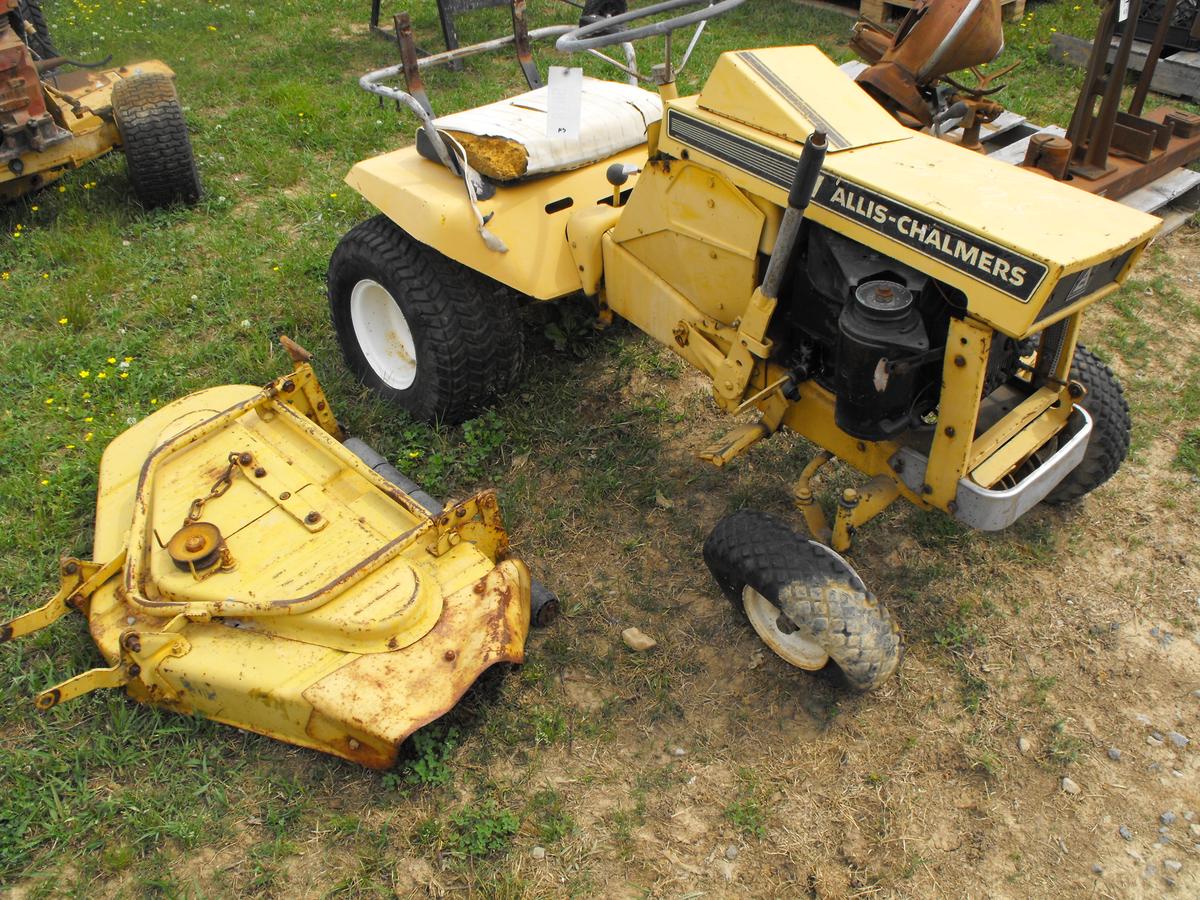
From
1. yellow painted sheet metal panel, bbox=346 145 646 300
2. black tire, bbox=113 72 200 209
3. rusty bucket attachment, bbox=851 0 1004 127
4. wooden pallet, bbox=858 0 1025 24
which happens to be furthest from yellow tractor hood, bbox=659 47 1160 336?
wooden pallet, bbox=858 0 1025 24

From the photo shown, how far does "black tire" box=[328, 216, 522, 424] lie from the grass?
185mm

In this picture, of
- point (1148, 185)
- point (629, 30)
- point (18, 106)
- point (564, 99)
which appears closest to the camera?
point (629, 30)

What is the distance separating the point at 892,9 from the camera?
750 cm

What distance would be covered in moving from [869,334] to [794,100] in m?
0.78

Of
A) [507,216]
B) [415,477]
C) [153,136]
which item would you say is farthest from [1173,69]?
[153,136]

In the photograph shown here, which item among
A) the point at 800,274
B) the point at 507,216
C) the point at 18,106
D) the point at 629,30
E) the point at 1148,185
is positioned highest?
the point at 629,30

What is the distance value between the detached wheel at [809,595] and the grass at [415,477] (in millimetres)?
298

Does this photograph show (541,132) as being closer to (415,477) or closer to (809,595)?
(415,477)

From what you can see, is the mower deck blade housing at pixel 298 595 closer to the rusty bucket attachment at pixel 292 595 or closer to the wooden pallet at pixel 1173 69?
the rusty bucket attachment at pixel 292 595

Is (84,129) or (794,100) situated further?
(84,129)

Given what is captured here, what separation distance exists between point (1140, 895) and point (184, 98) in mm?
7258

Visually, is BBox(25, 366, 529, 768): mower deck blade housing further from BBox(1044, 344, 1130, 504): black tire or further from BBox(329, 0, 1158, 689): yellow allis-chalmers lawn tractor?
BBox(1044, 344, 1130, 504): black tire

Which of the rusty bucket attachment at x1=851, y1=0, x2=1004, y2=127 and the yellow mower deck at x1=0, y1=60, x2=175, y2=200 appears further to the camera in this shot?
the yellow mower deck at x1=0, y1=60, x2=175, y2=200

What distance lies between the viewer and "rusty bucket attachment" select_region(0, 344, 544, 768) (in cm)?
240
